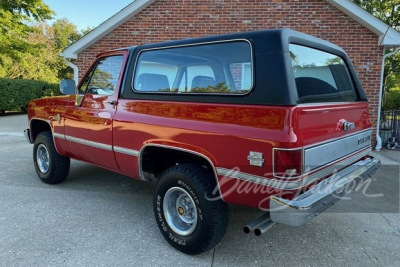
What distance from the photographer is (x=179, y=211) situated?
2945 mm

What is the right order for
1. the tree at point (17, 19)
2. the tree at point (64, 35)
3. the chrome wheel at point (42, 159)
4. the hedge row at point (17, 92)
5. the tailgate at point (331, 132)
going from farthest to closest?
the tree at point (64, 35) < the hedge row at point (17, 92) < the tree at point (17, 19) < the chrome wheel at point (42, 159) < the tailgate at point (331, 132)

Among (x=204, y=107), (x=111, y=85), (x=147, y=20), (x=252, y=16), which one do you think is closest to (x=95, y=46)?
(x=147, y=20)

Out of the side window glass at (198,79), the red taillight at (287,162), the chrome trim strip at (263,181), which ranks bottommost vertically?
the chrome trim strip at (263,181)

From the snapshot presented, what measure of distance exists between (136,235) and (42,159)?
2479mm

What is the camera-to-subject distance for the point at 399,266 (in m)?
2.74

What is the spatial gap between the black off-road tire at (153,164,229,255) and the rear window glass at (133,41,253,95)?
761 millimetres

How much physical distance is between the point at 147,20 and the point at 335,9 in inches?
185

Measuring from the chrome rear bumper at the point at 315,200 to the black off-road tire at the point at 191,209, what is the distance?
0.55 meters

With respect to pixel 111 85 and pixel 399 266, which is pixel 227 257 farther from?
pixel 111 85

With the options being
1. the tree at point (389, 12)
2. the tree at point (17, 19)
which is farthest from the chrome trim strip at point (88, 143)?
the tree at point (389, 12)

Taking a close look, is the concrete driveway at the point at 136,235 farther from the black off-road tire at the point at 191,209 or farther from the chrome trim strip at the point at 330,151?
the chrome trim strip at the point at 330,151

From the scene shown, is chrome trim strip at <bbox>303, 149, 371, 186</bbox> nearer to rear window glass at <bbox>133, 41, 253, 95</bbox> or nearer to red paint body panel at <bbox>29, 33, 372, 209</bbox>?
red paint body panel at <bbox>29, 33, 372, 209</bbox>

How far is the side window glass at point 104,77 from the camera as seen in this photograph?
358 centimetres

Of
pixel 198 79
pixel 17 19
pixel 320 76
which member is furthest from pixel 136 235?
pixel 17 19
